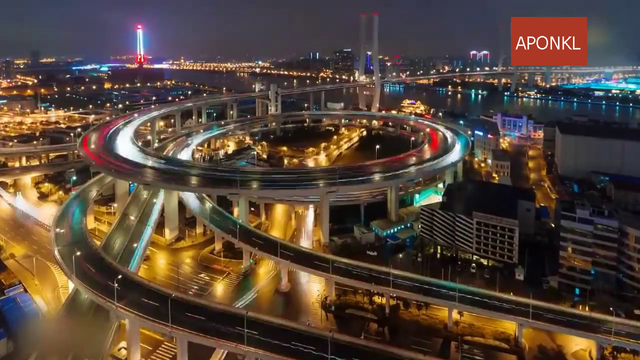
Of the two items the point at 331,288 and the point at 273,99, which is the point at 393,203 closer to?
the point at 331,288

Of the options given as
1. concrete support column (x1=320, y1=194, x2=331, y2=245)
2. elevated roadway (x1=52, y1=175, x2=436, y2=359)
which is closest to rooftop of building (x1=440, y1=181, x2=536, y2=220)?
concrete support column (x1=320, y1=194, x2=331, y2=245)

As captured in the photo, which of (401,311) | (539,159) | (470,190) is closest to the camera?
(401,311)

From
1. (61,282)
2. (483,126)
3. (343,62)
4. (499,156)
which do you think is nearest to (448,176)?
(499,156)

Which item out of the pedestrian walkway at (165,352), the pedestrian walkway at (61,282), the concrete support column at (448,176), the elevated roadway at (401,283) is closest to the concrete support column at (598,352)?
the elevated roadway at (401,283)

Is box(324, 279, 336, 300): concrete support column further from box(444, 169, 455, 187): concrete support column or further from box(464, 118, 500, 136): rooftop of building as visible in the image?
box(464, 118, 500, 136): rooftop of building

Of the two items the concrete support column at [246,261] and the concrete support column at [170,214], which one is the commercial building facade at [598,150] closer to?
the concrete support column at [246,261]

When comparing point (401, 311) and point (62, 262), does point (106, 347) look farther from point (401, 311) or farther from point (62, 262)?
point (401, 311)

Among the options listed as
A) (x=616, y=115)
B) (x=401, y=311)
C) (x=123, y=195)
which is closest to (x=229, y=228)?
(x=401, y=311)
